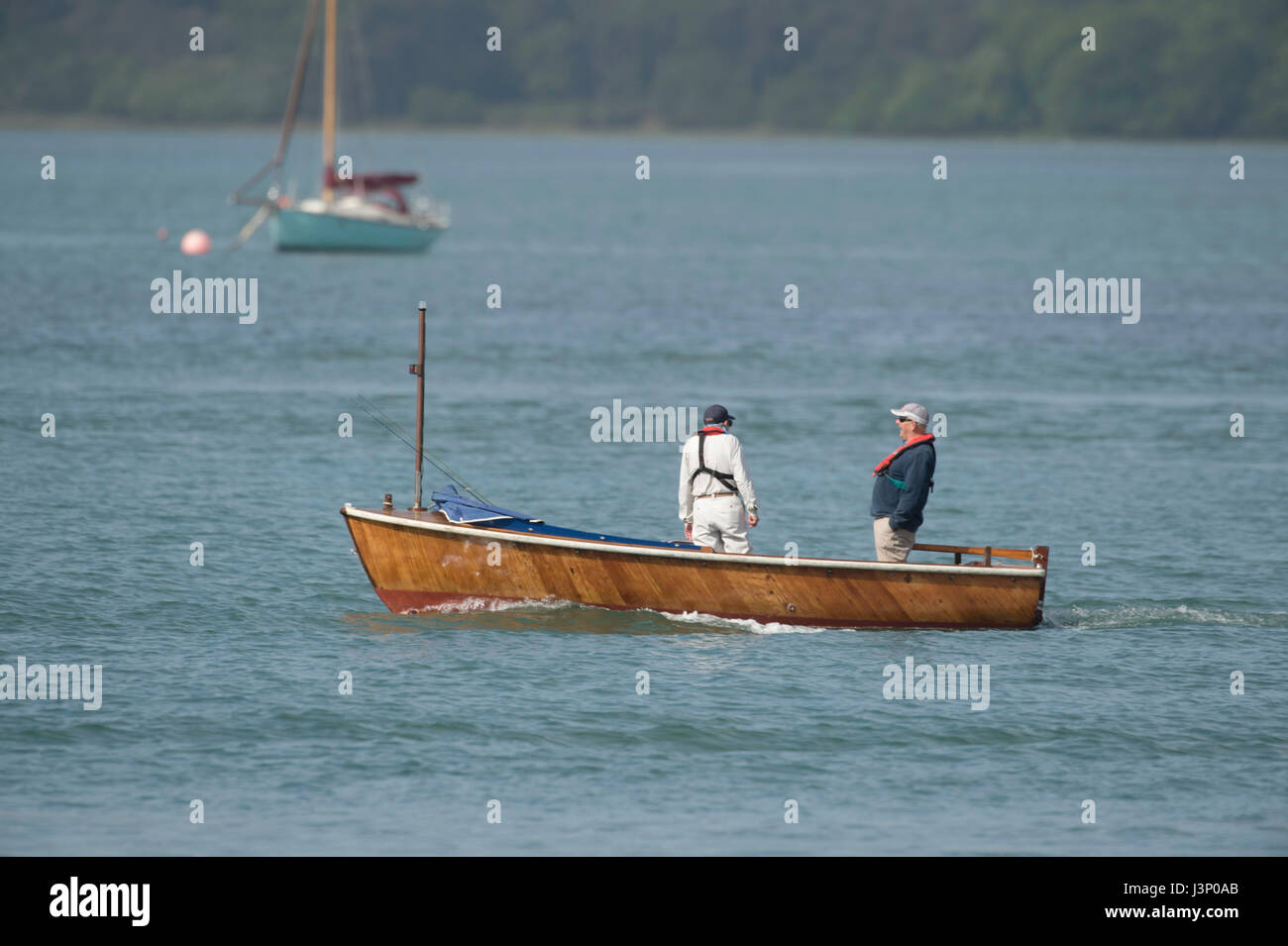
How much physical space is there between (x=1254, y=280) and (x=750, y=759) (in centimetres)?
5918

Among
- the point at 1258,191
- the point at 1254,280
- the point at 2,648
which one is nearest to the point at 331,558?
the point at 2,648

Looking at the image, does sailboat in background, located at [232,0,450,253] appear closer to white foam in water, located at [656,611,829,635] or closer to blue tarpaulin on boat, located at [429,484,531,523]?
blue tarpaulin on boat, located at [429,484,531,523]

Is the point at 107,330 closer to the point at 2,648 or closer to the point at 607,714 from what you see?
the point at 2,648

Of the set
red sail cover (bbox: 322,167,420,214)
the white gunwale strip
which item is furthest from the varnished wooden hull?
red sail cover (bbox: 322,167,420,214)

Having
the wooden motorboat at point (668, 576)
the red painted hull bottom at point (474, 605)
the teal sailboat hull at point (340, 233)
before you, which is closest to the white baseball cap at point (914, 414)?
the wooden motorboat at point (668, 576)

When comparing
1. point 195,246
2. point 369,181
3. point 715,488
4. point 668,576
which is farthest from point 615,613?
point 195,246

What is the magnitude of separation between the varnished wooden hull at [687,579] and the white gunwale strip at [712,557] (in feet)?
0.03

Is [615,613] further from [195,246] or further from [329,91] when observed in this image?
[195,246]

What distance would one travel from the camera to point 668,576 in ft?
66.6

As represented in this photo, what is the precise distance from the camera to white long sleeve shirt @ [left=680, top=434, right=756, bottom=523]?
19.9 meters

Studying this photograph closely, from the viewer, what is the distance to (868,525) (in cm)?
2789

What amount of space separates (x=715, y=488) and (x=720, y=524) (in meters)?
0.39

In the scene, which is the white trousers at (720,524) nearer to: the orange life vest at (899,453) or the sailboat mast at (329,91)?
the orange life vest at (899,453)

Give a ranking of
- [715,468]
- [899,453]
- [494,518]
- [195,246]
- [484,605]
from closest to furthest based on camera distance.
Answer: [715,468], [899,453], [494,518], [484,605], [195,246]
